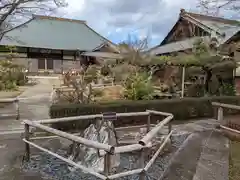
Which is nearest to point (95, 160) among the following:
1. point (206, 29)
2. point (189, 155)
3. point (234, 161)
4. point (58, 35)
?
point (189, 155)

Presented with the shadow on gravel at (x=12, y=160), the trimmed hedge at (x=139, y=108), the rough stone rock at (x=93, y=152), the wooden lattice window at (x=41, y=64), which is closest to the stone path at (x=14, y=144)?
the shadow on gravel at (x=12, y=160)

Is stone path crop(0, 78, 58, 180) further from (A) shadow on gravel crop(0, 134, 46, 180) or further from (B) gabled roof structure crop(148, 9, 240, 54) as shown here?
(B) gabled roof structure crop(148, 9, 240, 54)

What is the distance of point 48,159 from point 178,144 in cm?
284

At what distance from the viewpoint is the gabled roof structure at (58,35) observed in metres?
28.2

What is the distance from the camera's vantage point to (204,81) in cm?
1234

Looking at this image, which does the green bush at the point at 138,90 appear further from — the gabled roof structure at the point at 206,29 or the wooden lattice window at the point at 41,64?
the wooden lattice window at the point at 41,64

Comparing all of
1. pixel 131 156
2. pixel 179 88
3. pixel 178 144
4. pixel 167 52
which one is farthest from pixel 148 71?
pixel 131 156

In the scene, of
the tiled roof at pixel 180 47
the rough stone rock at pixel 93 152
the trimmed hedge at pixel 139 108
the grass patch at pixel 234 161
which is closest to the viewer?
the grass patch at pixel 234 161

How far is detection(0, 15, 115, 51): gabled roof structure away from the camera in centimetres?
2825

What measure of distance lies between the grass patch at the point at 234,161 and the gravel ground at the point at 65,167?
1069 mm

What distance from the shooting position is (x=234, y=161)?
4945mm

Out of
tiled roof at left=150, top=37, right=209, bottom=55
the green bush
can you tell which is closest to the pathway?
the green bush

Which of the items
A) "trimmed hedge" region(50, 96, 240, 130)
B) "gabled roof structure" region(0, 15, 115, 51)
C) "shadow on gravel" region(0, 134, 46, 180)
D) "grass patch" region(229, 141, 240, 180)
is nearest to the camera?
"shadow on gravel" region(0, 134, 46, 180)

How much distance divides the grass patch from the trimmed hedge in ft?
8.58
